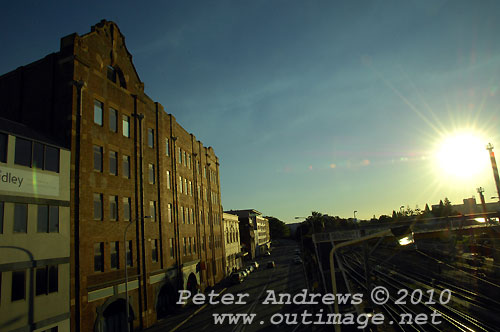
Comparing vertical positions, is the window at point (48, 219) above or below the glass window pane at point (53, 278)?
above

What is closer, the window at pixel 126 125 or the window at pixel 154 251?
the window at pixel 126 125

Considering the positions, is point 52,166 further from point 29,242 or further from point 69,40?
point 69,40

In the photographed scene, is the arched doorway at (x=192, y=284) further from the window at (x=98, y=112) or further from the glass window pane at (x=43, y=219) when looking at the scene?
the glass window pane at (x=43, y=219)

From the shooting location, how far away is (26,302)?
19.1 metres

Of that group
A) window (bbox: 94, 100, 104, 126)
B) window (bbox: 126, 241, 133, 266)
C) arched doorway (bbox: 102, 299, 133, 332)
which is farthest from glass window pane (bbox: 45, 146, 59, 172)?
arched doorway (bbox: 102, 299, 133, 332)

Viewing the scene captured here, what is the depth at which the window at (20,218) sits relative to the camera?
19234mm

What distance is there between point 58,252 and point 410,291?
36.3 metres

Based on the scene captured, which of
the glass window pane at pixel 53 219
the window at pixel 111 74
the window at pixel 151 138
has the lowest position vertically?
the glass window pane at pixel 53 219

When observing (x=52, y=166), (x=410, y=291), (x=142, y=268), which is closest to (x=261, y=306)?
(x=142, y=268)

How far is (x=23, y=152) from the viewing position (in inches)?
798

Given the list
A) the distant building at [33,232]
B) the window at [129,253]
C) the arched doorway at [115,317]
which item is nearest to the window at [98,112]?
the distant building at [33,232]

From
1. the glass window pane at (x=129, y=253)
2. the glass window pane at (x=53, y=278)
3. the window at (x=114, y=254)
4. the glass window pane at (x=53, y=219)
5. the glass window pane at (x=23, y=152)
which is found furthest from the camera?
the glass window pane at (x=129, y=253)

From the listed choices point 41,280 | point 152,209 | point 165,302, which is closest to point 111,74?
point 152,209

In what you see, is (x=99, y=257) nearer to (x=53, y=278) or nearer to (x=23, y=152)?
(x=53, y=278)
